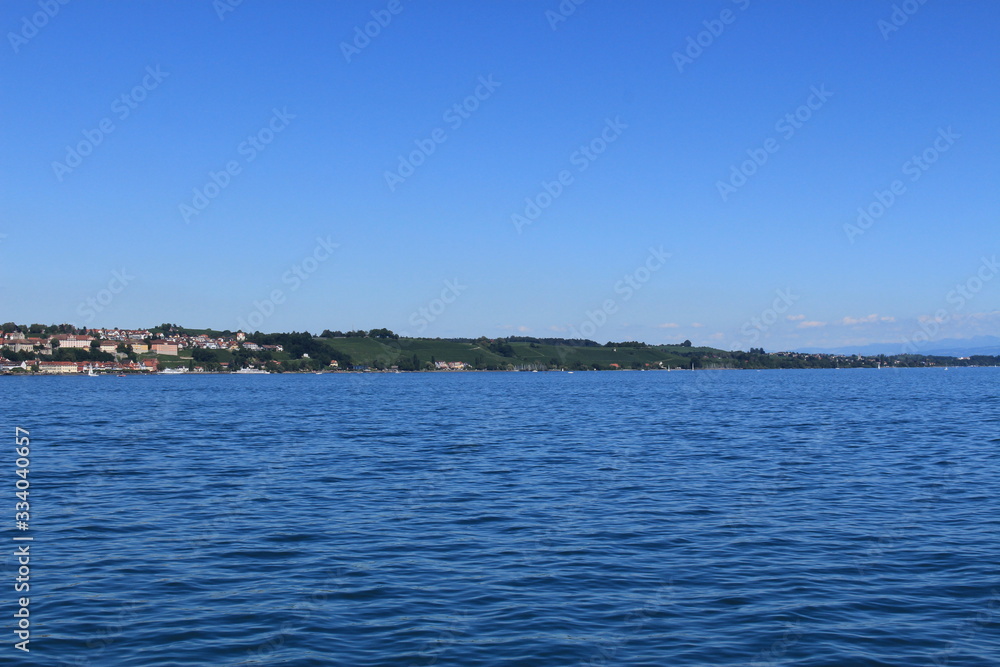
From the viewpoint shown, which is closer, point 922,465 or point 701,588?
point 701,588

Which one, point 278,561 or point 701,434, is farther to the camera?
point 701,434

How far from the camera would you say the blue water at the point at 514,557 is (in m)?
14.2

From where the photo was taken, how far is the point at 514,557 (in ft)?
66.1

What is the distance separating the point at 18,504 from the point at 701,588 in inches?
905

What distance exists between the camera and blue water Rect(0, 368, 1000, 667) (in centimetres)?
1421

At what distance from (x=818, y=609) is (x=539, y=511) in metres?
11.5

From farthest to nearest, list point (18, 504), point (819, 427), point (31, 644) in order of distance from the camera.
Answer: point (819, 427) → point (18, 504) → point (31, 644)

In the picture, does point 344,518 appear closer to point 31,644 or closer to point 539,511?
point 539,511

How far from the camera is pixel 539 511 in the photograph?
26.4 m

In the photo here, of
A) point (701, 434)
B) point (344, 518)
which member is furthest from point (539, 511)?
point (701, 434)

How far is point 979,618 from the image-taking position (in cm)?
1553

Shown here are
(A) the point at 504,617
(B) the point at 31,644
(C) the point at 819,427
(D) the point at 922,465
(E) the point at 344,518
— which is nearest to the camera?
(B) the point at 31,644

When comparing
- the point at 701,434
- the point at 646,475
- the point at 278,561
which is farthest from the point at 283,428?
the point at 278,561

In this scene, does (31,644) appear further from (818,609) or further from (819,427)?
(819,427)
